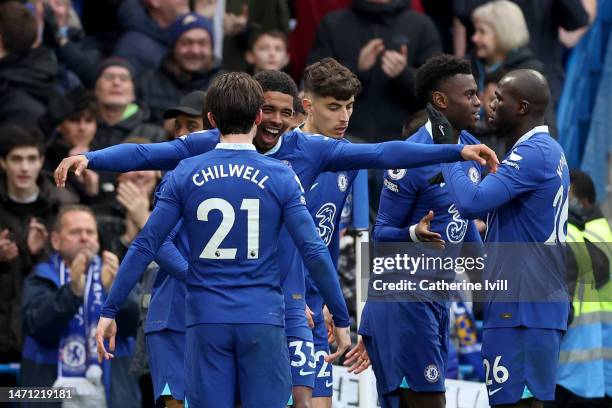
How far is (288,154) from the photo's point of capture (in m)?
9.32

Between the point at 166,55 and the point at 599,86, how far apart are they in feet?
14.6

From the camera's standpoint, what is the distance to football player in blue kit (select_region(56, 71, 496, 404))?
346 inches

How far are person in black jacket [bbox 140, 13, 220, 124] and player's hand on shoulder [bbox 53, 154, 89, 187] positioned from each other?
5821 mm

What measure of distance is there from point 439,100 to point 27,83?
571 centimetres

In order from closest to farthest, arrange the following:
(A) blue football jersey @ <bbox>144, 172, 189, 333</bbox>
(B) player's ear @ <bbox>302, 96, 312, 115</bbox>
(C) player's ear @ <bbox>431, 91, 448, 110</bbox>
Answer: (C) player's ear @ <bbox>431, 91, 448, 110</bbox>
(A) blue football jersey @ <bbox>144, 172, 189, 333</bbox>
(B) player's ear @ <bbox>302, 96, 312, 115</bbox>

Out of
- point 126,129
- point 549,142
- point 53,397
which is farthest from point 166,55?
point 549,142

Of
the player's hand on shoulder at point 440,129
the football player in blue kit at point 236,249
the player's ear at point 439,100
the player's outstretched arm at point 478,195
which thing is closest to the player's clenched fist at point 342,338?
the football player in blue kit at point 236,249

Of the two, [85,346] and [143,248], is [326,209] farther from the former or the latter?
[85,346]

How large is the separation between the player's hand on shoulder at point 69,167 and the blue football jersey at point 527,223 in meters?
2.13

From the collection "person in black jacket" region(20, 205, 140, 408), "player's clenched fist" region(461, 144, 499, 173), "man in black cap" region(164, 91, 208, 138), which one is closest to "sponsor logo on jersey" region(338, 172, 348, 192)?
"man in black cap" region(164, 91, 208, 138)

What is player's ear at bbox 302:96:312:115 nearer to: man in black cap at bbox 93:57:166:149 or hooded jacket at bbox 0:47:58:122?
man in black cap at bbox 93:57:166:149

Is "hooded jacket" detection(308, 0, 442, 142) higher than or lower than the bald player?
higher

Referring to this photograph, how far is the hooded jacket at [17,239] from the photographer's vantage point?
40.7ft

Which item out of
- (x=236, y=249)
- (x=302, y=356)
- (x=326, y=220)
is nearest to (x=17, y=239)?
(x=326, y=220)
